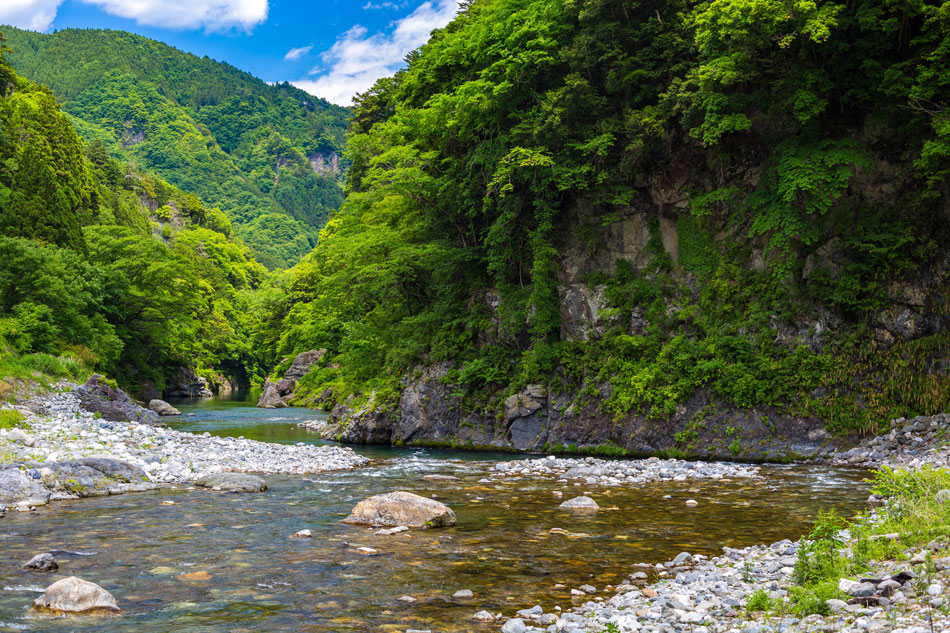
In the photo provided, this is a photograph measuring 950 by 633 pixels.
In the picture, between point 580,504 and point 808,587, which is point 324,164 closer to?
point 580,504

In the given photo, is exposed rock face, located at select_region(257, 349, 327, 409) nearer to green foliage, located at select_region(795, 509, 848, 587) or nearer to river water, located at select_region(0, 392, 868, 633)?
river water, located at select_region(0, 392, 868, 633)

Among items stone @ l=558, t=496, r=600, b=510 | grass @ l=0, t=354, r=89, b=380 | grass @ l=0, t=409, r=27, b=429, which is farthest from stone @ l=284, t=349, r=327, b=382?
stone @ l=558, t=496, r=600, b=510

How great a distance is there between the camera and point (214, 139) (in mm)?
176750

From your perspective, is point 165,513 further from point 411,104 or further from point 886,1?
point 411,104

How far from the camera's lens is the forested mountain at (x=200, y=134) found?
151250 mm

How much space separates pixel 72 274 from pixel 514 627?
3593 centimetres

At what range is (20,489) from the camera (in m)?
12.5

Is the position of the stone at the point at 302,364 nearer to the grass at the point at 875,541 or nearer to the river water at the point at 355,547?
the river water at the point at 355,547

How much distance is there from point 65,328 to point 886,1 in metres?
36.7

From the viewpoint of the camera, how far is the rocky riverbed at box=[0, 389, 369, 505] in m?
13.4

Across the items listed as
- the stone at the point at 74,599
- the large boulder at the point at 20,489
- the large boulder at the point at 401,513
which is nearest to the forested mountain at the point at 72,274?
the large boulder at the point at 20,489

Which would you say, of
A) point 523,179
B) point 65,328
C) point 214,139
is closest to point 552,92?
point 523,179

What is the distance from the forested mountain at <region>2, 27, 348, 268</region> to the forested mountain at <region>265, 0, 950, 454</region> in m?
112

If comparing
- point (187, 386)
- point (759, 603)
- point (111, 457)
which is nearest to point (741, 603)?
point (759, 603)
